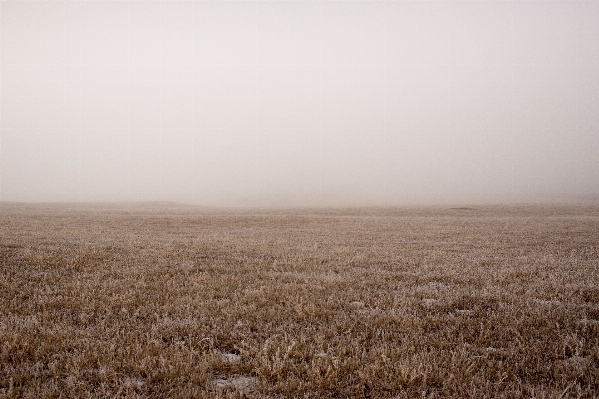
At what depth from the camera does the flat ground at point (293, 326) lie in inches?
197

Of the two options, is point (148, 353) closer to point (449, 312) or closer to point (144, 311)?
point (144, 311)

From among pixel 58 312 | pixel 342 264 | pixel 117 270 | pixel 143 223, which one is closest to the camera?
pixel 58 312

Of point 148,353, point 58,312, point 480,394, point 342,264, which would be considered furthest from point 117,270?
point 480,394

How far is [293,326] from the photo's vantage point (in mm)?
7059

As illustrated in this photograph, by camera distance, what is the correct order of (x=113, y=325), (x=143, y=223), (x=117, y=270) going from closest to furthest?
(x=113, y=325) < (x=117, y=270) < (x=143, y=223)

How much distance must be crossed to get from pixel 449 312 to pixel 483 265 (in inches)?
265

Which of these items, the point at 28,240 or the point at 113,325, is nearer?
the point at 113,325

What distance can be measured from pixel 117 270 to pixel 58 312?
3912mm

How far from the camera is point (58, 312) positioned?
7.72m

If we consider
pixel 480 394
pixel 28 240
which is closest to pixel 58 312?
pixel 480 394

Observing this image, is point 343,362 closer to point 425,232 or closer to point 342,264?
point 342,264

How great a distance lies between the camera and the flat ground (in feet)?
16.4

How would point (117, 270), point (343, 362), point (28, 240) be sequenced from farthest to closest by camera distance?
point (28, 240)
point (117, 270)
point (343, 362)

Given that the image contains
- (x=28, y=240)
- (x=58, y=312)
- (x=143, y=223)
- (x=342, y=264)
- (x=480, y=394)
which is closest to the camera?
(x=480, y=394)
